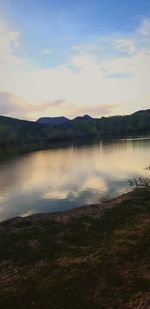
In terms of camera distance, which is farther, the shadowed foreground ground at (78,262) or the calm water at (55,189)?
the calm water at (55,189)

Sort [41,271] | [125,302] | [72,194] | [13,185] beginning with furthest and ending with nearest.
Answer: [13,185] < [72,194] < [41,271] < [125,302]

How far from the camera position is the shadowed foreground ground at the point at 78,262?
10.7 meters

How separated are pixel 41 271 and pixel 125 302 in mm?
3841

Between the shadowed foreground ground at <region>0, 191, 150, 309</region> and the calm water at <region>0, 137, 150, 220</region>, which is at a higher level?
the shadowed foreground ground at <region>0, 191, 150, 309</region>

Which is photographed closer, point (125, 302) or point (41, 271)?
point (125, 302)

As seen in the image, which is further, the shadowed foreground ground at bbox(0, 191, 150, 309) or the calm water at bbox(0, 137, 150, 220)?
the calm water at bbox(0, 137, 150, 220)

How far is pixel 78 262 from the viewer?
44.4 feet

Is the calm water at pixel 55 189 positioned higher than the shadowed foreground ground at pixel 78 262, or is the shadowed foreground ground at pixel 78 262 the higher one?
the shadowed foreground ground at pixel 78 262

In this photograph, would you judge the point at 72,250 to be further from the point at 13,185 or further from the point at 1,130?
the point at 1,130

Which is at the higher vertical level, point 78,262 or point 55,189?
point 78,262

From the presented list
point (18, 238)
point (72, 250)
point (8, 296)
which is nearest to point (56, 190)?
point (18, 238)

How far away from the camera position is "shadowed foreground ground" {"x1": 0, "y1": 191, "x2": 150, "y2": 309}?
422 inches

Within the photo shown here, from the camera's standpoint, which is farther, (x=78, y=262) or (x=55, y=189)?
(x=55, y=189)

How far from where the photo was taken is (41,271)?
13.1 metres
